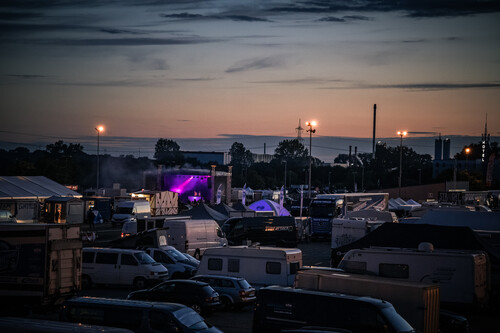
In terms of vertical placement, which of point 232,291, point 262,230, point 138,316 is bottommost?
point 232,291

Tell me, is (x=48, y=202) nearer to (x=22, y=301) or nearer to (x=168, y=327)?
(x=22, y=301)

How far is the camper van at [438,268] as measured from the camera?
18.6 meters

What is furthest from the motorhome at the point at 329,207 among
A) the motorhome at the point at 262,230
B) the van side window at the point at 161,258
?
the van side window at the point at 161,258

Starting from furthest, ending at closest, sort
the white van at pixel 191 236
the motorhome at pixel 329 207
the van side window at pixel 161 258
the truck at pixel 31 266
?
1. the motorhome at pixel 329 207
2. the white van at pixel 191 236
3. the van side window at pixel 161 258
4. the truck at pixel 31 266

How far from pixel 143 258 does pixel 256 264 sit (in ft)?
14.9

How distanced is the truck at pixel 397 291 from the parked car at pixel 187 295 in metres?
3.33

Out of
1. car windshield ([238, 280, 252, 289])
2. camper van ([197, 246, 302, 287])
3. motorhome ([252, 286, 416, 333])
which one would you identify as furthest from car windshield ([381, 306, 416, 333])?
camper van ([197, 246, 302, 287])

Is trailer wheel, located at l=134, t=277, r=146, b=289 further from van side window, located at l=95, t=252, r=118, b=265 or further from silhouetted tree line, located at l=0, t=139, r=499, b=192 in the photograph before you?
silhouetted tree line, located at l=0, t=139, r=499, b=192

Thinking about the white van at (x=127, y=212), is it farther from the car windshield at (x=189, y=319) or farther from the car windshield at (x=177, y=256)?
the car windshield at (x=189, y=319)

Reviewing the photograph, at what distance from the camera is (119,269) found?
22156 mm

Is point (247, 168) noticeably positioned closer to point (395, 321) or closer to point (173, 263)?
point (173, 263)

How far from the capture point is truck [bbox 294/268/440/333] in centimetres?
1361

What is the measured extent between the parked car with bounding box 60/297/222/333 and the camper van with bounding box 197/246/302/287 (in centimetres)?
781

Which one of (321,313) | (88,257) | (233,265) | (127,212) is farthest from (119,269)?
(127,212)
